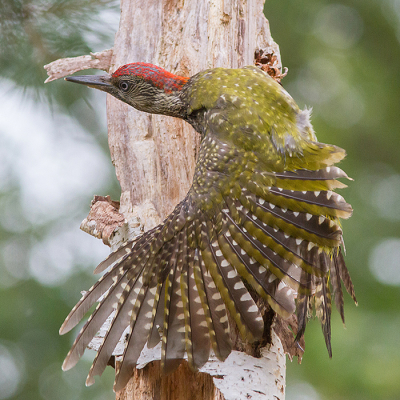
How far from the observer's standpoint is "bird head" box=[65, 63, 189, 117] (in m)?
2.55

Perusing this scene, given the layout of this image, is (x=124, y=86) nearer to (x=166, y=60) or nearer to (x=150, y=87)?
(x=150, y=87)

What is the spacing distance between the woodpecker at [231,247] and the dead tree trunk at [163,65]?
0.79 feet

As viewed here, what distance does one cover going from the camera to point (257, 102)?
7.60ft

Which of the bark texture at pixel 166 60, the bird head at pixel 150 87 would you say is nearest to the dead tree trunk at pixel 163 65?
the bark texture at pixel 166 60

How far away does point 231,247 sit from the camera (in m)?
1.97

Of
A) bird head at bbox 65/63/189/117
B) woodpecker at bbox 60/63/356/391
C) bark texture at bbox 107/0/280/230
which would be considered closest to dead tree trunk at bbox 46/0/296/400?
bark texture at bbox 107/0/280/230

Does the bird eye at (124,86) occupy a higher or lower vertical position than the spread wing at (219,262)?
higher

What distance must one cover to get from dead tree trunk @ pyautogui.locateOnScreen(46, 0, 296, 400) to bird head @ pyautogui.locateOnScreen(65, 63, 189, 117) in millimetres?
102

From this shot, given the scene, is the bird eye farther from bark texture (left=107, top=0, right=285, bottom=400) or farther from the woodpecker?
the woodpecker

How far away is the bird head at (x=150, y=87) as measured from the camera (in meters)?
2.55

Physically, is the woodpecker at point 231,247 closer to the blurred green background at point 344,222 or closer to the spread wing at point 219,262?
the spread wing at point 219,262

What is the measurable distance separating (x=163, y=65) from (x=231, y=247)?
1.24m

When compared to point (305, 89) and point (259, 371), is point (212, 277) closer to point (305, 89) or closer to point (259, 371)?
point (259, 371)

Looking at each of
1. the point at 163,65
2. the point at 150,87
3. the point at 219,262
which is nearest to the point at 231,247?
the point at 219,262
